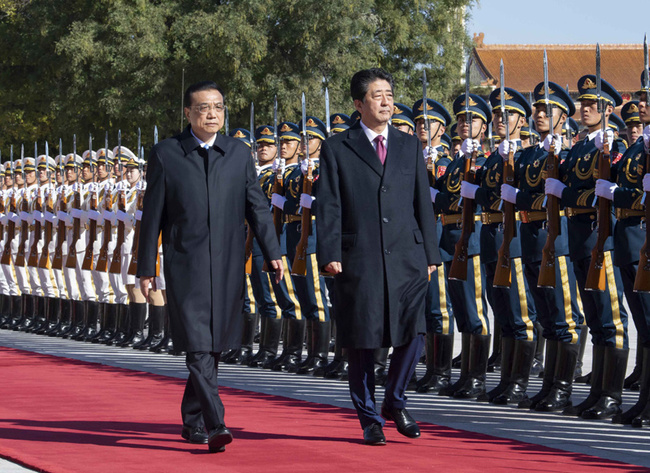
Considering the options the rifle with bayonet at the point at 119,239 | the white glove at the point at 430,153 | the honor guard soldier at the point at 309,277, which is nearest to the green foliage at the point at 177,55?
the rifle with bayonet at the point at 119,239

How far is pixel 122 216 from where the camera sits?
14227 millimetres

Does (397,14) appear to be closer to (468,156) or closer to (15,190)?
(15,190)

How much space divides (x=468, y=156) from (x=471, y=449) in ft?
9.66

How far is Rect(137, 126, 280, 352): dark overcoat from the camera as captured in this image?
657 cm

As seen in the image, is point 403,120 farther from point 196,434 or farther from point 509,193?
point 196,434

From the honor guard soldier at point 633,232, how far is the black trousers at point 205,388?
2.28m

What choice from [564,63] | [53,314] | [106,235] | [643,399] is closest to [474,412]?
[643,399]

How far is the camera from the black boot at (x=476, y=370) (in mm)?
8891

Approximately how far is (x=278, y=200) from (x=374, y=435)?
4.76m

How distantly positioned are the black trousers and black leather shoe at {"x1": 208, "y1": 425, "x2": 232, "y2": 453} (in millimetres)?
26

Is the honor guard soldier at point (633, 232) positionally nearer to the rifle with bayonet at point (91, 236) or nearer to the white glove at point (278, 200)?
the white glove at point (278, 200)

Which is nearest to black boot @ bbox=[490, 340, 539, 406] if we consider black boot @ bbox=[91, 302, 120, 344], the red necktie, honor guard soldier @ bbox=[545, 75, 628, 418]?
honor guard soldier @ bbox=[545, 75, 628, 418]

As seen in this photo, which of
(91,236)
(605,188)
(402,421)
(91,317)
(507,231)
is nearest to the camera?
(402,421)

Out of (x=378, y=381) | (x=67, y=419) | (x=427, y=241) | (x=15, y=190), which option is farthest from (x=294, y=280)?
(x=15, y=190)
